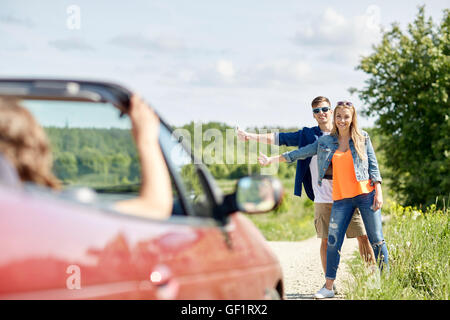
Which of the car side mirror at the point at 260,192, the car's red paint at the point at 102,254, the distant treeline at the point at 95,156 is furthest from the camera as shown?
the distant treeline at the point at 95,156

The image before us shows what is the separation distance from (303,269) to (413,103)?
1641 cm

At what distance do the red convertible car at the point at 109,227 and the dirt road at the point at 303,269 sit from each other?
370 centimetres

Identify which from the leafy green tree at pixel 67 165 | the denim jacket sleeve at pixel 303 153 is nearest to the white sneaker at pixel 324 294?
the denim jacket sleeve at pixel 303 153

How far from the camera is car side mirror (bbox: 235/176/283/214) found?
7.96 feet

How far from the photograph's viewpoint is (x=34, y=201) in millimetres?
1593

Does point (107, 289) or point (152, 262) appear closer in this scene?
point (107, 289)

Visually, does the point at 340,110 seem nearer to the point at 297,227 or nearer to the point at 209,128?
the point at 297,227

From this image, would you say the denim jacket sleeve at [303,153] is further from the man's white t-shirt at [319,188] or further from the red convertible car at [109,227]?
the red convertible car at [109,227]

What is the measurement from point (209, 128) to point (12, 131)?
2952 cm

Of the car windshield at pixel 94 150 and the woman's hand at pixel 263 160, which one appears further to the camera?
the woman's hand at pixel 263 160

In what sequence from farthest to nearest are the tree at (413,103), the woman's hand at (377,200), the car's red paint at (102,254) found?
the tree at (413,103), the woman's hand at (377,200), the car's red paint at (102,254)

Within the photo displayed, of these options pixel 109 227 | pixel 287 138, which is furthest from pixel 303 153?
pixel 109 227

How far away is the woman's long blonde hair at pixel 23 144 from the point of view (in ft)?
5.42
